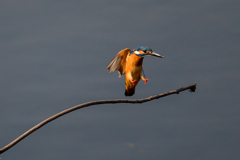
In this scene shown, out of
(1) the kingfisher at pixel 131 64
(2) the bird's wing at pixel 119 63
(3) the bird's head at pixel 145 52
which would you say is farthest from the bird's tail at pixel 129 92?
(3) the bird's head at pixel 145 52

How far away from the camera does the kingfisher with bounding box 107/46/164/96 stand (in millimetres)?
7477

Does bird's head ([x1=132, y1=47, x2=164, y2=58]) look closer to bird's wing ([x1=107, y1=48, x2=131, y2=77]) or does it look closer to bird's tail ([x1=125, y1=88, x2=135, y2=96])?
bird's wing ([x1=107, y1=48, x2=131, y2=77])

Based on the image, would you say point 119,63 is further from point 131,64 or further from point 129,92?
point 129,92

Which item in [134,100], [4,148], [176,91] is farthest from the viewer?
[176,91]

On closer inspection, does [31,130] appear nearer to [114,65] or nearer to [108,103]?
[108,103]

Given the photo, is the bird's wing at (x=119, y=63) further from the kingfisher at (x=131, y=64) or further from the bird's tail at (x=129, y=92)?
the bird's tail at (x=129, y=92)

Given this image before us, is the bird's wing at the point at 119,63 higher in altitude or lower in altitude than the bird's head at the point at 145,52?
lower

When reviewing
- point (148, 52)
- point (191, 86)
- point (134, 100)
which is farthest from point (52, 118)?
point (191, 86)

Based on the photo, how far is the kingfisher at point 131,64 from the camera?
748 cm

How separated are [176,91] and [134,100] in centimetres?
86

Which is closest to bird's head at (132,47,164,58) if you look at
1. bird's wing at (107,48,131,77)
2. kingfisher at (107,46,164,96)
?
kingfisher at (107,46,164,96)

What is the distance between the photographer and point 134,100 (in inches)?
289

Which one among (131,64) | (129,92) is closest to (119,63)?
(131,64)

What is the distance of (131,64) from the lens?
7.61 metres
